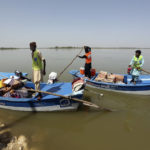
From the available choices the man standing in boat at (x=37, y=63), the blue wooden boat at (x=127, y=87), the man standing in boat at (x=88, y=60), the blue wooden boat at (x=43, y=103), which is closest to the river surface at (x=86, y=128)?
the blue wooden boat at (x=43, y=103)

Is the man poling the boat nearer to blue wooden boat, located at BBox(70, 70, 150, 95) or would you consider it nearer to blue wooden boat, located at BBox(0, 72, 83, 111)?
blue wooden boat, located at BBox(0, 72, 83, 111)

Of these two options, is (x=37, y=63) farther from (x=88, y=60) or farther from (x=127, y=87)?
(x=127, y=87)

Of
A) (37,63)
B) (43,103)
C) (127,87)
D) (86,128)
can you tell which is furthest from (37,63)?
(127,87)

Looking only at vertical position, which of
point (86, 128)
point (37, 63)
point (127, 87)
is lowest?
point (86, 128)

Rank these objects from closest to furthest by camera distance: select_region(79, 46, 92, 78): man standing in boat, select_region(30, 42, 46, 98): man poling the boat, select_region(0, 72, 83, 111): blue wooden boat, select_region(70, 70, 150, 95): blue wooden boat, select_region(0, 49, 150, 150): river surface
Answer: select_region(0, 49, 150, 150): river surface < select_region(30, 42, 46, 98): man poling the boat < select_region(0, 72, 83, 111): blue wooden boat < select_region(70, 70, 150, 95): blue wooden boat < select_region(79, 46, 92, 78): man standing in boat

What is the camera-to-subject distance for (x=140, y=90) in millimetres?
5930

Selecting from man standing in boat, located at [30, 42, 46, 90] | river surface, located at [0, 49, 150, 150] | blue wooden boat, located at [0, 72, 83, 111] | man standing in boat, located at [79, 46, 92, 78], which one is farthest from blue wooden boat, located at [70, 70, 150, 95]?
man standing in boat, located at [30, 42, 46, 90]

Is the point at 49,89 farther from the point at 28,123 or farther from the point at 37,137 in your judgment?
the point at 37,137

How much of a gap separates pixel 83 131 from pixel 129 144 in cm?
139

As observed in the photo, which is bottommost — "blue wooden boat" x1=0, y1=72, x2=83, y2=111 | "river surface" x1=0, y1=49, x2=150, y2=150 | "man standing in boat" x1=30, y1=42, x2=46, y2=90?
"river surface" x1=0, y1=49, x2=150, y2=150

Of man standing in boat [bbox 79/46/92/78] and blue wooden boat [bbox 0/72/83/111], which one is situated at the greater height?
man standing in boat [bbox 79/46/92/78]

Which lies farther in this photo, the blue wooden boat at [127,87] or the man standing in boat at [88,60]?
the man standing in boat at [88,60]

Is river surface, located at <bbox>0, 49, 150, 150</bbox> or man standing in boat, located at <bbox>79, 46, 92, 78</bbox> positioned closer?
river surface, located at <bbox>0, 49, 150, 150</bbox>

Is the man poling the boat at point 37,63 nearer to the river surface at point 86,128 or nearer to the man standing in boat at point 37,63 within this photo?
the man standing in boat at point 37,63
